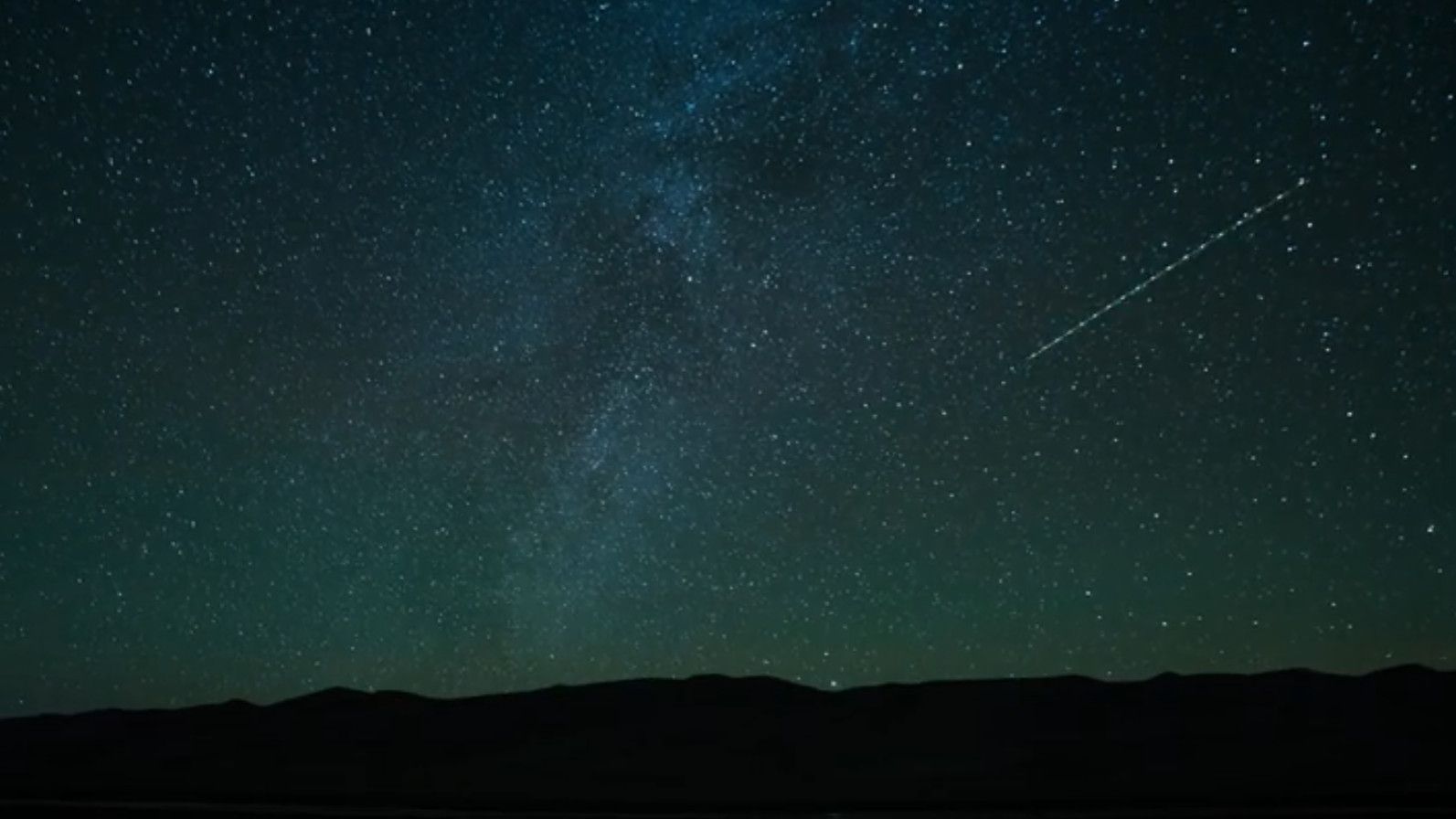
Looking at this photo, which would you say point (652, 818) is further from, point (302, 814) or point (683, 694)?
point (683, 694)

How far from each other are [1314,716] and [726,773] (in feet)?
30.8

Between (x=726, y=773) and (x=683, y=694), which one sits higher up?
(x=683, y=694)

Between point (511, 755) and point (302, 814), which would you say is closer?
point (302, 814)

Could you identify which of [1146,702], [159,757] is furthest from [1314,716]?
[159,757]

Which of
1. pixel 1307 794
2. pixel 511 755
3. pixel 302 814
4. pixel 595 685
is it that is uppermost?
pixel 595 685

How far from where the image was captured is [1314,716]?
18312 millimetres

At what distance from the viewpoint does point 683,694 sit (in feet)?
86.2

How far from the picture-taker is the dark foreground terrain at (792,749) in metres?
9.94

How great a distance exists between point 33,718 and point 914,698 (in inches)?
815

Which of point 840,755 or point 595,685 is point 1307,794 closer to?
point 840,755

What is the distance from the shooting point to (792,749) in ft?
56.7

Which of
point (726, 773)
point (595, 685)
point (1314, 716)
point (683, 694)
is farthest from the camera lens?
point (595, 685)

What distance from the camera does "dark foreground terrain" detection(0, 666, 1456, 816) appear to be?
9.94m

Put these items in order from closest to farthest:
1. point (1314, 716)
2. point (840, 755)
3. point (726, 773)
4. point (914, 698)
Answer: point (726, 773) < point (840, 755) < point (1314, 716) < point (914, 698)
